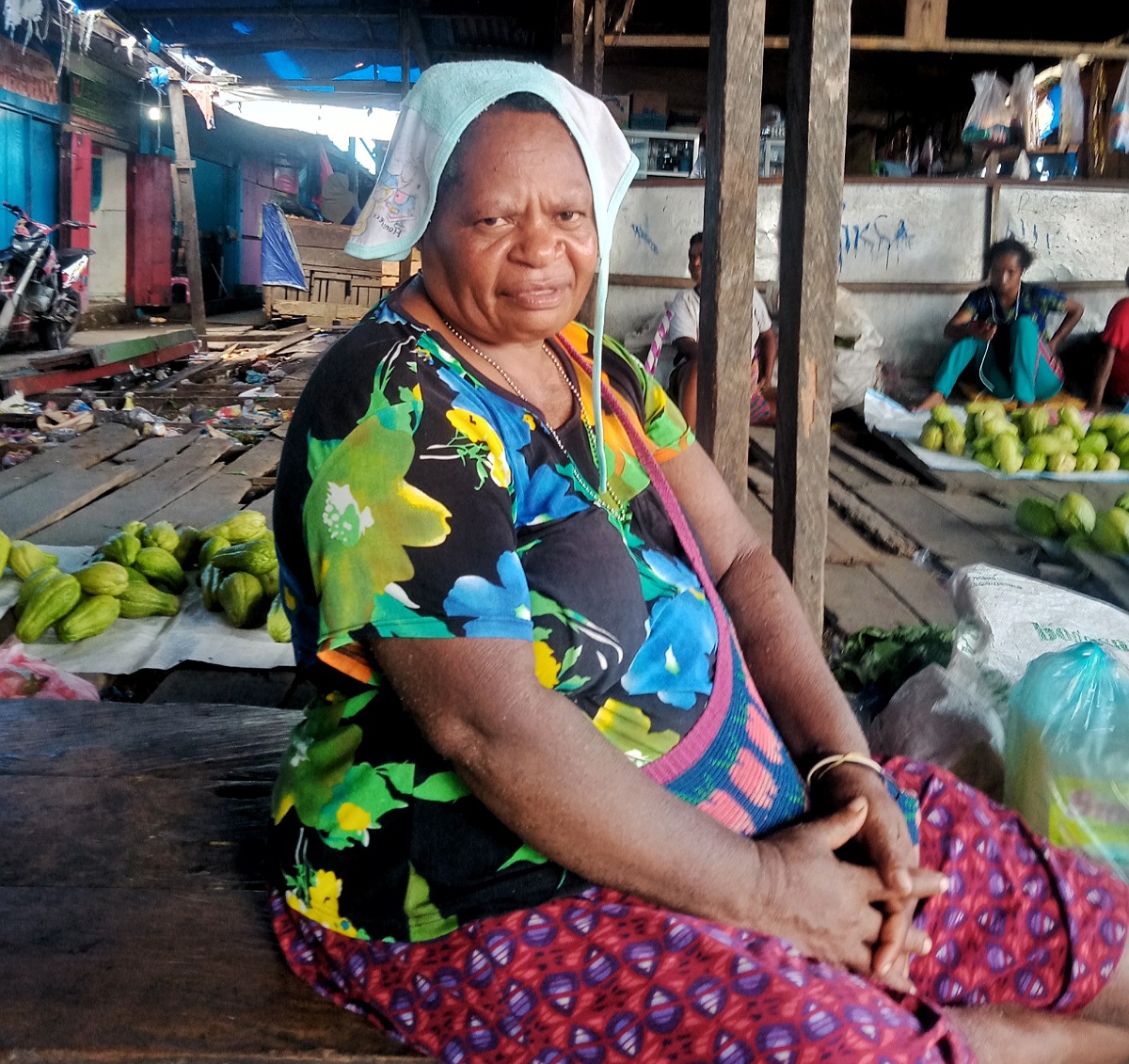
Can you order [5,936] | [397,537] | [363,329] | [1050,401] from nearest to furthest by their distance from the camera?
1. [397,537]
2. [363,329]
3. [5,936]
4. [1050,401]

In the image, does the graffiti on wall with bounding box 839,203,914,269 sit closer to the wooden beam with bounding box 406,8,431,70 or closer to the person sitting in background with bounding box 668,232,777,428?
the person sitting in background with bounding box 668,232,777,428

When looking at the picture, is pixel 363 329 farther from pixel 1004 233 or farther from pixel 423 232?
pixel 1004 233

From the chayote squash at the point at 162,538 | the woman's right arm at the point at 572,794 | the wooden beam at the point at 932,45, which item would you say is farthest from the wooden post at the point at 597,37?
the woman's right arm at the point at 572,794

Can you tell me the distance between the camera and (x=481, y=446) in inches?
46.0

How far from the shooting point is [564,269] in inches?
51.4

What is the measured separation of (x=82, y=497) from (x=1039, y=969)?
4.31 meters

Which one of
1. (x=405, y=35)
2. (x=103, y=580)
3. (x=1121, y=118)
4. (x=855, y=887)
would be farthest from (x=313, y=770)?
(x=405, y=35)

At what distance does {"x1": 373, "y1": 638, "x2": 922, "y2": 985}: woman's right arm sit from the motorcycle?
9.52 m

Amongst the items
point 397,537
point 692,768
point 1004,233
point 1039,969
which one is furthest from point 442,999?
point 1004,233

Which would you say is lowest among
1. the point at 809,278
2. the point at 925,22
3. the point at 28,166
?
the point at 809,278

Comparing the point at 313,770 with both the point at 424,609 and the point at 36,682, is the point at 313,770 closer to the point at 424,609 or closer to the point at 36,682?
the point at 424,609

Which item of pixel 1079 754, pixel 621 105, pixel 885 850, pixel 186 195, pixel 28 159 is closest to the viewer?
pixel 885 850

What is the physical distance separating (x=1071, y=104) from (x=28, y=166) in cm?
1075

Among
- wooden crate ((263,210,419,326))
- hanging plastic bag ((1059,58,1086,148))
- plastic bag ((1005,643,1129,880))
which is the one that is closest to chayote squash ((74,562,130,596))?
plastic bag ((1005,643,1129,880))
